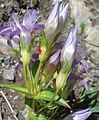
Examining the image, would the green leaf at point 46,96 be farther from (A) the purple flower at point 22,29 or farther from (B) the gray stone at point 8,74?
(B) the gray stone at point 8,74

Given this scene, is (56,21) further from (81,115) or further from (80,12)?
(80,12)

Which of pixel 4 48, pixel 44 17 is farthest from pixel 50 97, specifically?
pixel 44 17

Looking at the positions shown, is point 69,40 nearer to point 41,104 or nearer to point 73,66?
point 73,66

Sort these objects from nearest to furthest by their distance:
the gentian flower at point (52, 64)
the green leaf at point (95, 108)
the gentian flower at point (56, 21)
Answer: the gentian flower at point (56, 21), the gentian flower at point (52, 64), the green leaf at point (95, 108)

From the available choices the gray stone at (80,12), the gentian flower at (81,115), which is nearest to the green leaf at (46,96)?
the gentian flower at (81,115)

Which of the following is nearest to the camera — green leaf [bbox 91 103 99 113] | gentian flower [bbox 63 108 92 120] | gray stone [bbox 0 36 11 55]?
gentian flower [bbox 63 108 92 120]

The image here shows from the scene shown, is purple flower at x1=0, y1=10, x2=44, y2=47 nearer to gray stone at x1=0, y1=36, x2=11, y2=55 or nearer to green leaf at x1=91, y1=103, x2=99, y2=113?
green leaf at x1=91, y1=103, x2=99, y2=113

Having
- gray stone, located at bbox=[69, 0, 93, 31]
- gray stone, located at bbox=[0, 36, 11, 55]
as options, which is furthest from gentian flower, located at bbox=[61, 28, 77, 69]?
gray stone, located at bbox=[69, 0, 93, 31]
